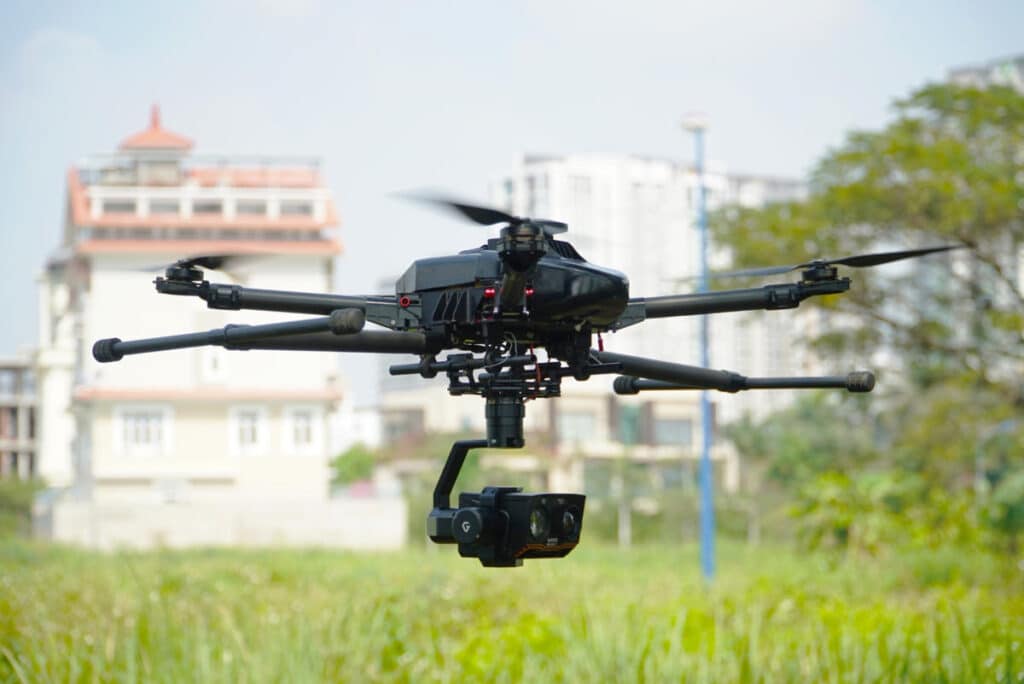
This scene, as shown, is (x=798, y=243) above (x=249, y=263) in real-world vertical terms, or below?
above

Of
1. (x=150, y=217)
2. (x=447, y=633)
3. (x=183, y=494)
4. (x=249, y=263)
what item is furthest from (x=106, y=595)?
(x=183, y=494)

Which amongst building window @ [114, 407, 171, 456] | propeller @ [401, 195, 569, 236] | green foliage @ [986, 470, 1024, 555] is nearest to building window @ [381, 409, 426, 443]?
building window @ [114, 407, 171, 456]

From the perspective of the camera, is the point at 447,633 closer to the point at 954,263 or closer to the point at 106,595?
the point at 106,595

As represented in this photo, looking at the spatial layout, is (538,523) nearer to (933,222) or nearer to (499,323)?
(499,323)

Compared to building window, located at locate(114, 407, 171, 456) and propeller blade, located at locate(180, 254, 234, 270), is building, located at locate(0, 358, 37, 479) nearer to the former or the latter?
building window, located at locate(114, 407, 171, 456)

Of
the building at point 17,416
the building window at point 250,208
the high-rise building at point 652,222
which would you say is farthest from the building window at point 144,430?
the building at point 17,416

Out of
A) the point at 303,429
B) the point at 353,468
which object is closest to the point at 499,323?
the point at 303,429
